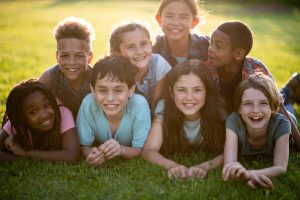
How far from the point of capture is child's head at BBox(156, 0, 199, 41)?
5.24m

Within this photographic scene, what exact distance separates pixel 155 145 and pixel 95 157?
2.20 feet

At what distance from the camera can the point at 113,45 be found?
481cm

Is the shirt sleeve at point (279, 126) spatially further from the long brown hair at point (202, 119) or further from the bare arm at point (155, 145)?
the bare arm at point (155, 145)

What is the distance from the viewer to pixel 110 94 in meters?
4.05

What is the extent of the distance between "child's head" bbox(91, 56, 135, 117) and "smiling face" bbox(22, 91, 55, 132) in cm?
51

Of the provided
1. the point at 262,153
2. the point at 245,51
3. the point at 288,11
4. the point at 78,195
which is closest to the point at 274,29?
the point at 288,11

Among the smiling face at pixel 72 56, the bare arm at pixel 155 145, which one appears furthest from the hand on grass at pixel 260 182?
the smiling face at pixel 72 56

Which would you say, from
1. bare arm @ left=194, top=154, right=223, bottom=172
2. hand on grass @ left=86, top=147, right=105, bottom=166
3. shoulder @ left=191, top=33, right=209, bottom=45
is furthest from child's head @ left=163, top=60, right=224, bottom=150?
shoulder @ left=191, top=33, right=209, bottom=45

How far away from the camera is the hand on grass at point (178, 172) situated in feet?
11.9

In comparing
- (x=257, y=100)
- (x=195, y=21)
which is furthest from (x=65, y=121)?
(x=195, y=21)

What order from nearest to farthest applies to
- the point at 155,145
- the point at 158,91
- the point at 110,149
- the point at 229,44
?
the point at 110,149 < the point at 155,145 < the point at 158,91 < the point at 229,44

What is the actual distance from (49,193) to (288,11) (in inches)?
1030

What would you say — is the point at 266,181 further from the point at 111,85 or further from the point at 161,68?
the point at 161,68

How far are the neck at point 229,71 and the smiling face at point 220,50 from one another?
57mm
